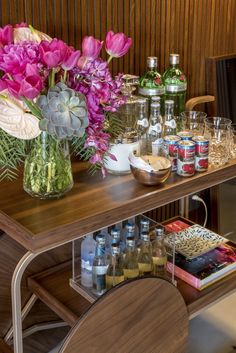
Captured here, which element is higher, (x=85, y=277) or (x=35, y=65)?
(x=35, y=65)

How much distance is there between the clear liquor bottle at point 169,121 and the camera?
1.62m

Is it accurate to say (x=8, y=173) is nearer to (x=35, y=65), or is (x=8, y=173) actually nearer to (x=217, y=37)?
(x=35, y=65)

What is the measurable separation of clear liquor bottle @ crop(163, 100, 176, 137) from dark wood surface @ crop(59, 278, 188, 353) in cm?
46

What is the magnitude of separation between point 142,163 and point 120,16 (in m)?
0.69

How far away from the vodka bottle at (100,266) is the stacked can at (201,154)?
0.34 m

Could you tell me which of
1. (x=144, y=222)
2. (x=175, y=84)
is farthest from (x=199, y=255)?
(x=175, y=84)

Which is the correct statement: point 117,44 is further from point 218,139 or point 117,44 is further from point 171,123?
point 218,139

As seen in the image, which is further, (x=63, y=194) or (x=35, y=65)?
(x=63, y=194)

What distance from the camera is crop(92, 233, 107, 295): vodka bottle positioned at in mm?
1578

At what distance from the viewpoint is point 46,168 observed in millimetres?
1301

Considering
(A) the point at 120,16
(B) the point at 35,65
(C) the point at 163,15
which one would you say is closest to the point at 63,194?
(B) the point at 35,65

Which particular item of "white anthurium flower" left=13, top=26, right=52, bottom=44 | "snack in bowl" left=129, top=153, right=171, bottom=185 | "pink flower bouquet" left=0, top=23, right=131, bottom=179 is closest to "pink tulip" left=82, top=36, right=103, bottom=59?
"pink flower bouquet" left=0, top=23, right=131, bottom=179

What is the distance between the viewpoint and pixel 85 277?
1.66 meters

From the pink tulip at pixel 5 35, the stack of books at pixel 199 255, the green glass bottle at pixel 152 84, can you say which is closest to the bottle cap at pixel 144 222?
the stack of books at pixel 199 255
